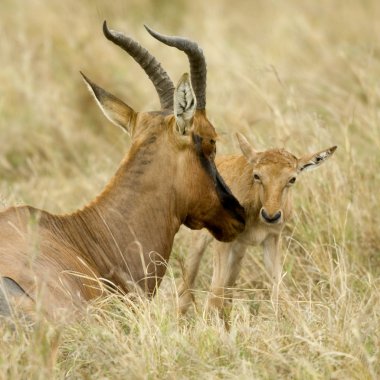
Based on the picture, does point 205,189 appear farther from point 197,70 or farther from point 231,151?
point 231,151

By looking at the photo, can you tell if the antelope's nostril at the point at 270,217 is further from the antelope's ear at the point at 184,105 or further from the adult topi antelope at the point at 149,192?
the antelope's ear at the point at 184,105

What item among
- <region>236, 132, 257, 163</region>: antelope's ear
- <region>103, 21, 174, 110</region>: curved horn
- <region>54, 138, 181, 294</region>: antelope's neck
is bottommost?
<region>54, 138, 181, 294</region>: antelope's neck

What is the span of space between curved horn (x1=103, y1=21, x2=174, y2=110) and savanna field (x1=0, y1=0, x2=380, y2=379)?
3.97 ft

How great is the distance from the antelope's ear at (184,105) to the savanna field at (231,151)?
40.3 inches

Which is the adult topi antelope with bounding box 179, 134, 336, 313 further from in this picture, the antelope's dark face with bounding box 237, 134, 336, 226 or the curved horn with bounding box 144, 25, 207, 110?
the curved horn with bounding box 144, 25, 207, 110

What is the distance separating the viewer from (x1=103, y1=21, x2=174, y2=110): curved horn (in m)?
7.88

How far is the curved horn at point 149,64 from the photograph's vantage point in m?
7.88

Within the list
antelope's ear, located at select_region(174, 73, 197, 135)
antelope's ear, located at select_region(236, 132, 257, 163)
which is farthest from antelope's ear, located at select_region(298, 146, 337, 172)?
antelope's ear, located at select_region(174, 73, 197, 135)

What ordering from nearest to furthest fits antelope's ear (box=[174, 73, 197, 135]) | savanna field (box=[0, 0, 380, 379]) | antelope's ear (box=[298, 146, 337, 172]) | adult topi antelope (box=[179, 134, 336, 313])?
savanna field (box=[0, 0, 380, 379])
antelope's ear (box=[174, 73, 197, 135])
adult topi antelope (box=[179, 134, 336, 313])
antelope's ear (box=[298, 146, 337, 172])

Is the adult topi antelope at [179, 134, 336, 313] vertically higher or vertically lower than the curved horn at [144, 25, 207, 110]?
lower

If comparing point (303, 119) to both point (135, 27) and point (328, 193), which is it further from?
point (135, 27)

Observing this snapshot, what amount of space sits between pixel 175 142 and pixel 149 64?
1.95 feet

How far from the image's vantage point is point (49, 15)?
17.5 metres

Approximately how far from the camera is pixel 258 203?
28.8 feet
